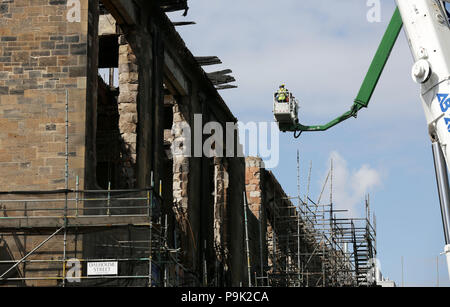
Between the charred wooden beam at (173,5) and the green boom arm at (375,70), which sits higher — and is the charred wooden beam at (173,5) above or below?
above

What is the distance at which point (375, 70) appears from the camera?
23078 mm

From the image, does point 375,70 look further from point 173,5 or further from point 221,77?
point 221,77

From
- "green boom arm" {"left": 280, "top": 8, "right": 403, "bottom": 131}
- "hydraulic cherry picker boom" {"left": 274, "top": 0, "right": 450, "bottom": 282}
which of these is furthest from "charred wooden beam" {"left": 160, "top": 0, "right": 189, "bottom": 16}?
"hydraulic cherry picker boom" {"left": 274, "top": 0, "right": 450, "bottom": 282}

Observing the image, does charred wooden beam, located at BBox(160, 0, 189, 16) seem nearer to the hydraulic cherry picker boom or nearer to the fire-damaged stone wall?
the fire-damaged stone wall

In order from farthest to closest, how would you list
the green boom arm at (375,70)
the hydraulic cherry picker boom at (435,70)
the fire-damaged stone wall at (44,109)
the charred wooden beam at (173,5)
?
1. the charred wooden beam at (173,5)
2. the fire-damaged stone wall at (44,109)
3. the green boom arm at (375,70)
4. the hydraulic cherry picker boom at (435,70)

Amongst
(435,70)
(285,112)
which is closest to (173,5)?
(285,112)

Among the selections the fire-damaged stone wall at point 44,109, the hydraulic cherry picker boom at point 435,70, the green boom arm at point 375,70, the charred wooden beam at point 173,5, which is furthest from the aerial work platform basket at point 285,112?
the hydraulic cherry picker boom at point 435,70

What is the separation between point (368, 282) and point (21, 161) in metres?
21.1

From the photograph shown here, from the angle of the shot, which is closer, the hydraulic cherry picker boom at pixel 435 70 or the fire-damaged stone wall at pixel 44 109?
the hydraulic cherry picker boom at pixel 435 70

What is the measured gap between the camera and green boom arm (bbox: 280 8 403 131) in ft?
72.2

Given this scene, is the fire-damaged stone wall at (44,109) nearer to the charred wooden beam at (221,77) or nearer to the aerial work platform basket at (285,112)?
Result: the aerial work platform basket at (285,112)

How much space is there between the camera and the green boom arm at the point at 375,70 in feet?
72.2
